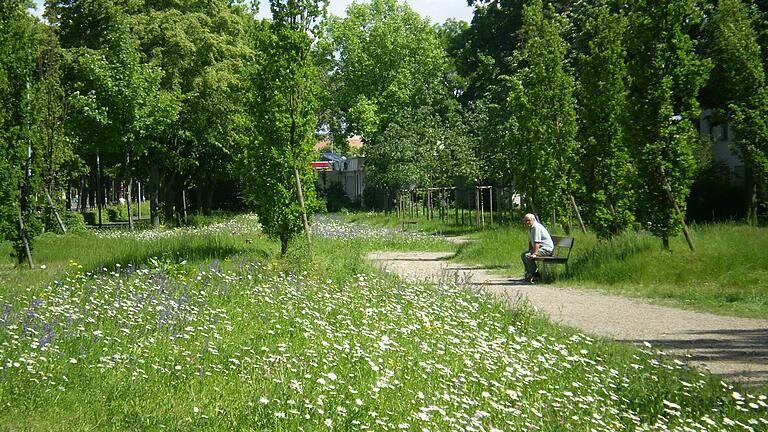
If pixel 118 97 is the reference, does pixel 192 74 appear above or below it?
above

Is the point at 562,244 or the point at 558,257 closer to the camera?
the point at 558,257

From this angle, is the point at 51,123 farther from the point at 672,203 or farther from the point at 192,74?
the point at 672,203

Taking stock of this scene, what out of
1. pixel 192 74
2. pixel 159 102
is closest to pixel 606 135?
pixel 159 102

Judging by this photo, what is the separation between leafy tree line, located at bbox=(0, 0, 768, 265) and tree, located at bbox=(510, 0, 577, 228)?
0.06m

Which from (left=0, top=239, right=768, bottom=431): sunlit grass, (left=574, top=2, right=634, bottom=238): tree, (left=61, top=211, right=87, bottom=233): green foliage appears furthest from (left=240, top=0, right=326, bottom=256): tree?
(left=61, top=211, right=87, bottom=233): green foliage

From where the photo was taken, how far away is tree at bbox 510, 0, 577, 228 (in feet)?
75.9

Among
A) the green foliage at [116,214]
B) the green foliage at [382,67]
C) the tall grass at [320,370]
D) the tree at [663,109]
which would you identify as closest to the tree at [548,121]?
the tree at [663,109]

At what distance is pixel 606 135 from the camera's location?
2167 cm

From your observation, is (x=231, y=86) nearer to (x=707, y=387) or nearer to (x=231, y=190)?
(x=231, y=190)

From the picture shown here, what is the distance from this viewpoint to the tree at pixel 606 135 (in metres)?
20.8

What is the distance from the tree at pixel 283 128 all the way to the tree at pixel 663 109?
6.69 metres

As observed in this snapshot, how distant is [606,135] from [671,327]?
11.5 m

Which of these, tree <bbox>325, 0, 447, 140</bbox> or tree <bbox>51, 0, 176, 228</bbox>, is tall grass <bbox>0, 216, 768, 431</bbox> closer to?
tree <bbox>51, 0, 176, 228</bbox>

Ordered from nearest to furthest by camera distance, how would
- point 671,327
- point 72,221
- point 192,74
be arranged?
point 671,327 < point 72,221 < point 192,74
